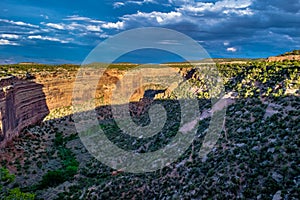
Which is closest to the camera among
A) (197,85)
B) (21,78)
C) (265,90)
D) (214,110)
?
(265,90)

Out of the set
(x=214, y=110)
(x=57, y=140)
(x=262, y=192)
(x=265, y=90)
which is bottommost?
(x=57, y=140)

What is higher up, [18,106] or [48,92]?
[48,92]

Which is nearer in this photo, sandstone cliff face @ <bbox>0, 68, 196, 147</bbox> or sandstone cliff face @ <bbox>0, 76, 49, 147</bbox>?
sandstone cliff face @ <bbox>0, 76, 49, 147</bbox>

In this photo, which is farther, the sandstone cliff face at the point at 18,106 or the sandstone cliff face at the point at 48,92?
the sandstone cliff face at the point at 48,92

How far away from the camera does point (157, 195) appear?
73.1 feet

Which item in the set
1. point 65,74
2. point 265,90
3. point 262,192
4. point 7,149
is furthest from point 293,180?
point 65,74

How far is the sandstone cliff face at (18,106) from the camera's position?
38.9 metres

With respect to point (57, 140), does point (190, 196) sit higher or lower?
higher

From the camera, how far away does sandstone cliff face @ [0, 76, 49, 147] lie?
3892cm

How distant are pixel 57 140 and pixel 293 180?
4025 cm

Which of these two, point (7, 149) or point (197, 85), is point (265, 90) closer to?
point (197, 85)

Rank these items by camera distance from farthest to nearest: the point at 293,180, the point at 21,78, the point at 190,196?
the point at 21,78
the point at 190,196
the point at 293,180

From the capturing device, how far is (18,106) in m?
46.6

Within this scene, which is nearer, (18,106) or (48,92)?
(18,106)
